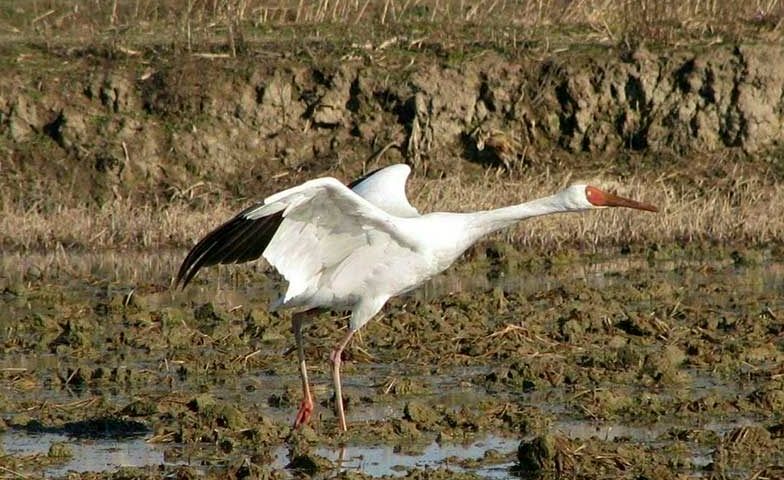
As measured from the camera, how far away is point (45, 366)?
31.8 feet

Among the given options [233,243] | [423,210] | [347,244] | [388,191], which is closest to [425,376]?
[388,191]

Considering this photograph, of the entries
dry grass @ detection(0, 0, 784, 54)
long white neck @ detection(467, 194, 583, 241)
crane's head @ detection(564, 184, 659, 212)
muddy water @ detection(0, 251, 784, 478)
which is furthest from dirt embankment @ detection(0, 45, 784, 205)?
long white neck @ detection(467, 194, 583, 241)

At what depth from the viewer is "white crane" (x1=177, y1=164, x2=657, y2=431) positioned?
799 centimetres

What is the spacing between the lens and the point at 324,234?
328 inches

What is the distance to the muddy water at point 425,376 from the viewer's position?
7.25m

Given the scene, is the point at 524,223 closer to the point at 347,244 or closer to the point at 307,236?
the point at 347,244

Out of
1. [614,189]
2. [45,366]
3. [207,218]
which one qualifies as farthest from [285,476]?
[614,189]

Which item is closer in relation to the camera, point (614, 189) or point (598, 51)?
point (614, 189)

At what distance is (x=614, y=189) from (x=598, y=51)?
333 centimetres

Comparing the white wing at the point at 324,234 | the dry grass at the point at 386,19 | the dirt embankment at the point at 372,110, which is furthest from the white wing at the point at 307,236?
the dry grass at the point at 386,19

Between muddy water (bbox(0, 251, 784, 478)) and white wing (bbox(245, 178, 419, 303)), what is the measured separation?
762mm

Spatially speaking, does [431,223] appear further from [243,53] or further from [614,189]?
[243,53]

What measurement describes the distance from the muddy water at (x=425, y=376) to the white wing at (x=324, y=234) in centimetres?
76

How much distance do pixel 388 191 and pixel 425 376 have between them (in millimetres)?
A: 1159
